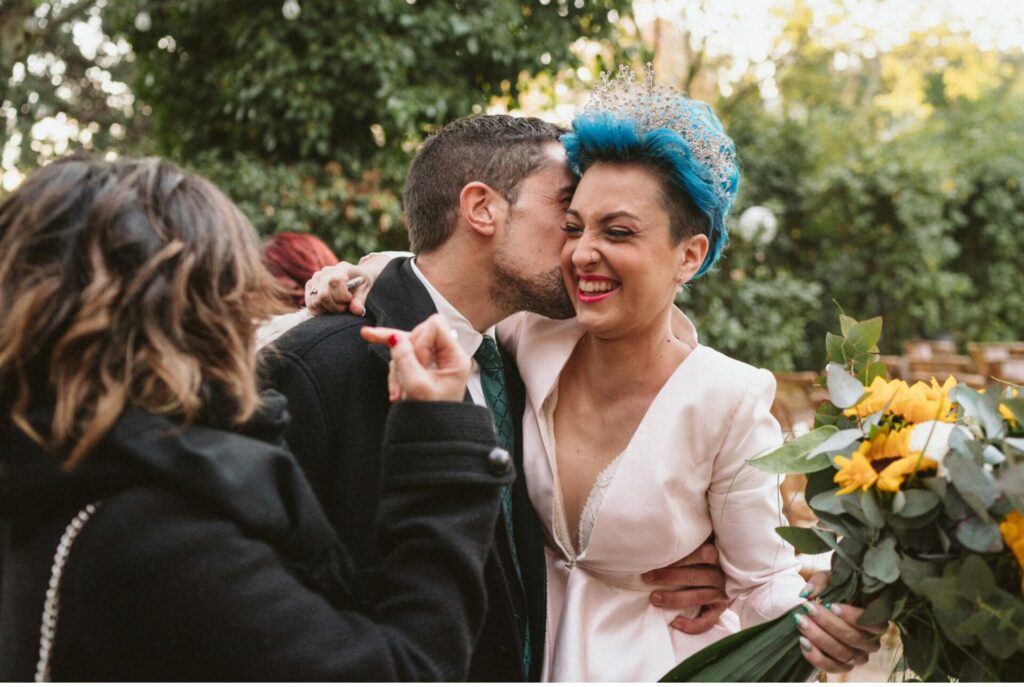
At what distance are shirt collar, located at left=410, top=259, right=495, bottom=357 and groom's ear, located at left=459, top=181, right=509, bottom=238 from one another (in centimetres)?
19

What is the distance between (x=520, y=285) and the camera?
237cm

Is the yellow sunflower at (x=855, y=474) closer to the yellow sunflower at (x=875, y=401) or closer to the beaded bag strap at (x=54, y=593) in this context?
the yellow sunflower at (x=875, y=401)

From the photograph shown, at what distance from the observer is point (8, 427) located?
1.26 meters

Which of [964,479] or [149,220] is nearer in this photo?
[149,220]

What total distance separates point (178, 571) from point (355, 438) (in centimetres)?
69

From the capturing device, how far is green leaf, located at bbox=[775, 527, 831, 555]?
179cm

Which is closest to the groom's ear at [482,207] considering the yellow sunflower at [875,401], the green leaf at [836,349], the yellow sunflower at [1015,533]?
Result: the green leaf at [836,349]

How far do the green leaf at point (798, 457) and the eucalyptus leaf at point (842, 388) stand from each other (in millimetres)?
57

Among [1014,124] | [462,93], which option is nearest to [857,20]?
[1014,124]

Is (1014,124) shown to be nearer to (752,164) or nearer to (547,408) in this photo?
(752,164)

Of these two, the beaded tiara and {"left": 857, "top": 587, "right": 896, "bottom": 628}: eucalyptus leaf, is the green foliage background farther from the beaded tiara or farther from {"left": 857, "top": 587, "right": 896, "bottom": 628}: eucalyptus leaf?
{"left": 857, "top": 587, "right": 896, "bottom": 628}: eucalyptus leaf

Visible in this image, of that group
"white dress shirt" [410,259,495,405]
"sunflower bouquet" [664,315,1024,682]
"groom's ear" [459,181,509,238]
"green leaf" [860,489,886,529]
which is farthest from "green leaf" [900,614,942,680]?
"groom's ear" [459,181,509,238]

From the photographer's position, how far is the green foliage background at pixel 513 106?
254 inches

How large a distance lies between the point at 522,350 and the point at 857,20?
1209 cm
